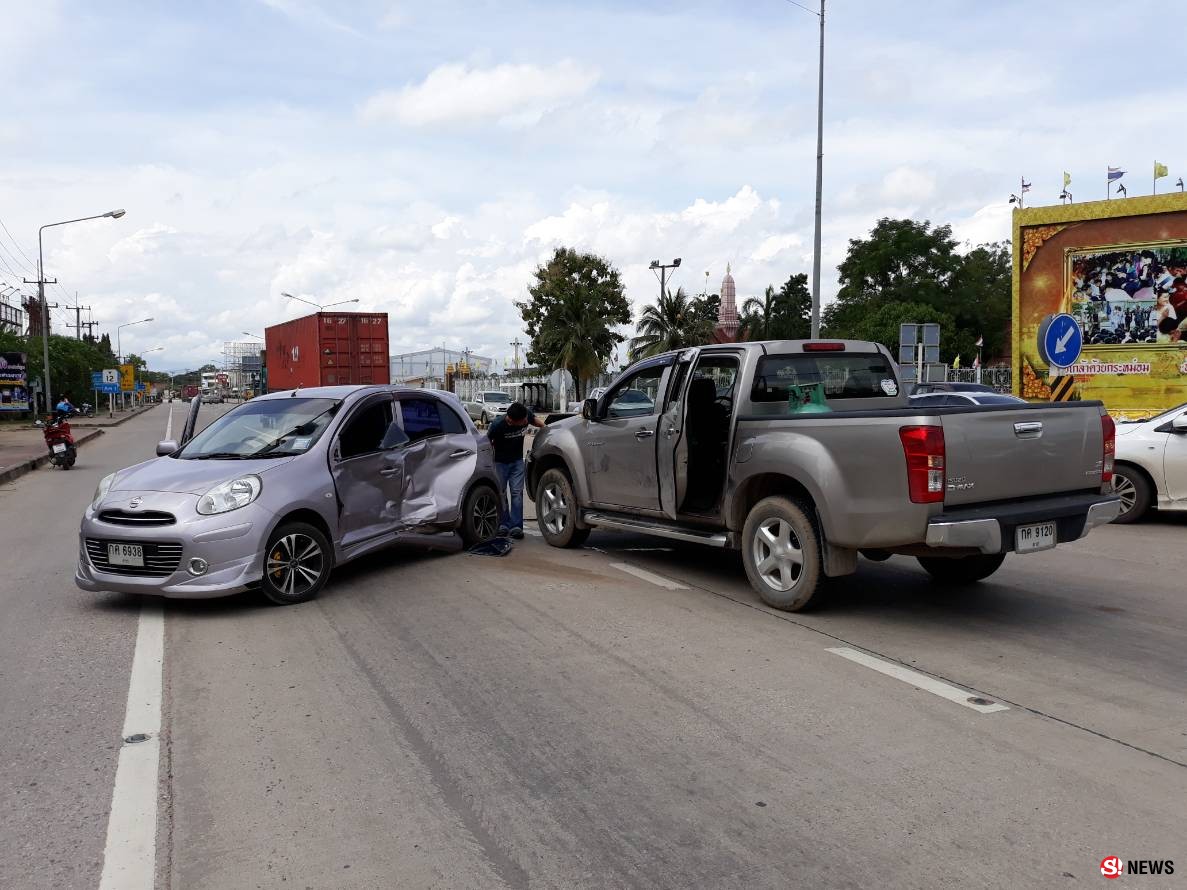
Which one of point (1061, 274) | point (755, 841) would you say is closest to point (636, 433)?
point (755, 841)

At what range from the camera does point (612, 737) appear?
4.52 metres

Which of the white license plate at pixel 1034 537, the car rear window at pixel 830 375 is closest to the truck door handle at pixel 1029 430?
the white license plate at pixel 1034 537

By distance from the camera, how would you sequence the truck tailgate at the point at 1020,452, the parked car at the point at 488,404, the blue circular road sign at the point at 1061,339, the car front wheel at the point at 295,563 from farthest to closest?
the parked car at the point at 488,404
the blue circular road sign at the point at 1061,339
the car front wheel at the point at 295,563
the truck tailgate at the point at 1020,452

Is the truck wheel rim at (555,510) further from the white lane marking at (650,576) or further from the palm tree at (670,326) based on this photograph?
the palm tree at (670,326)

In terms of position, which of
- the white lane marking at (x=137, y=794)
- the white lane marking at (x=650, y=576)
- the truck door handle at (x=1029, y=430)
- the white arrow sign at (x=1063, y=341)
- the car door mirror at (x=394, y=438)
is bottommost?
the white lane marking at (x=137, y=794)

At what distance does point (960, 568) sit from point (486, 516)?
14.8ft

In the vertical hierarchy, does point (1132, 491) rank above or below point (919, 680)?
above

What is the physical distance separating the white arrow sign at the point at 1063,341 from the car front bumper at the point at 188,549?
42.5 feet

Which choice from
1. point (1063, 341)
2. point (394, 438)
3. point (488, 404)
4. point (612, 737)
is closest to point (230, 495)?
point (394, 438)

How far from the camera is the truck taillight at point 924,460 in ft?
19.0

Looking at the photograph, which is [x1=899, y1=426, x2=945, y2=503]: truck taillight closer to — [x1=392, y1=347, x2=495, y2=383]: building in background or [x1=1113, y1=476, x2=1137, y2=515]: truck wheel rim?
[x1=1113, y1=476, x2=1137, y2=515]: truck wheel rim

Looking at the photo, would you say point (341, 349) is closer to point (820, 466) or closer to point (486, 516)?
point (486, 516)

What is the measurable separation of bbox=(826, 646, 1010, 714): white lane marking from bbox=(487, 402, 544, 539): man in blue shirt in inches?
190

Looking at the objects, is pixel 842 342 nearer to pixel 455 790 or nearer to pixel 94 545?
pixel 455 790
